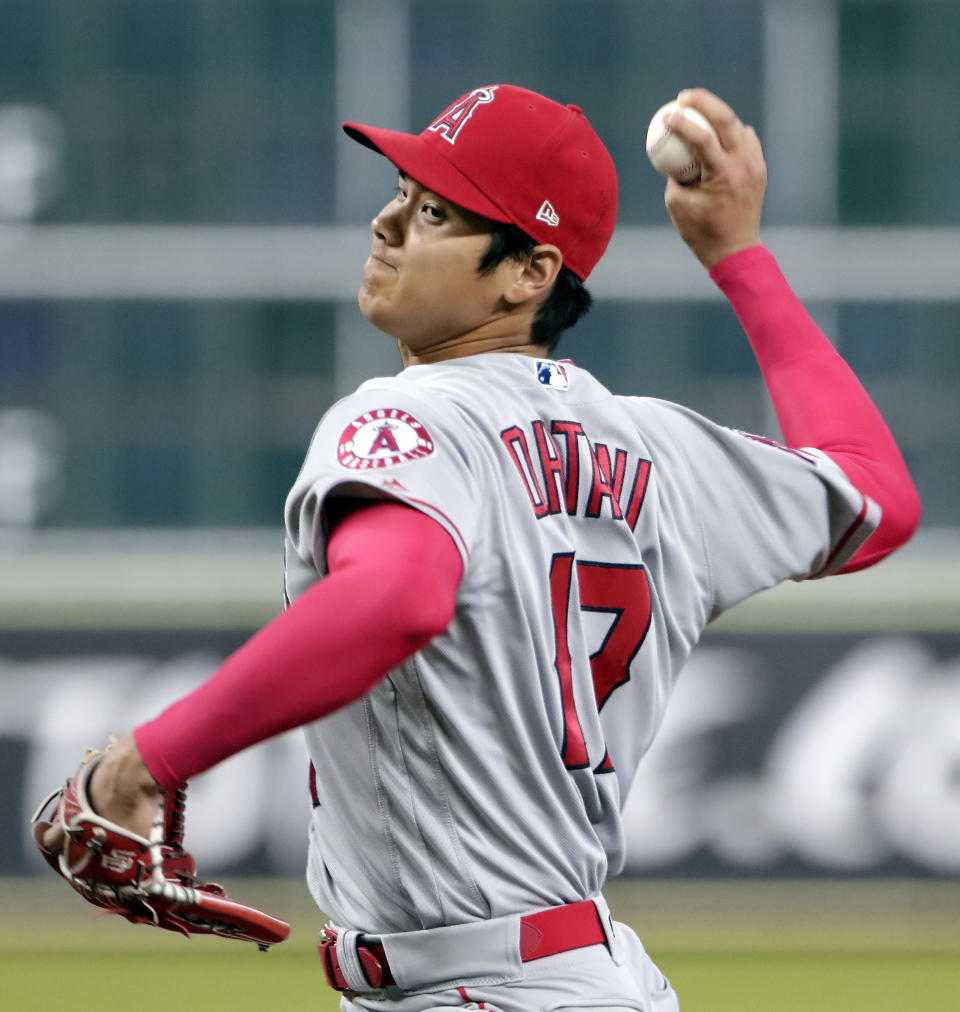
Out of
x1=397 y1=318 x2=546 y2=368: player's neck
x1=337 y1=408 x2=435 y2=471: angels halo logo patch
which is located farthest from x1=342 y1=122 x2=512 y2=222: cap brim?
x1=337 y1=408 x2=435 y2=471: angels halo logo patch

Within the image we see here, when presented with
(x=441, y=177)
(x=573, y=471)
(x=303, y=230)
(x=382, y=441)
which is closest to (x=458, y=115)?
(x=441, y=177)

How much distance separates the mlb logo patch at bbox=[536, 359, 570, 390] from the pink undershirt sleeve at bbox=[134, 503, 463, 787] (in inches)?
21.1

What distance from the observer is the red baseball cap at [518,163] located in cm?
222

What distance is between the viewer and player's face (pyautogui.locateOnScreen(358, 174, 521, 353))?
7.31 feet

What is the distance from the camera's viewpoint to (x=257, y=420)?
7637 millimetres

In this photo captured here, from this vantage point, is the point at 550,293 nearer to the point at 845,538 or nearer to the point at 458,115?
the point at 458,115

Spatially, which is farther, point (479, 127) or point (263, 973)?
point (263, 973)

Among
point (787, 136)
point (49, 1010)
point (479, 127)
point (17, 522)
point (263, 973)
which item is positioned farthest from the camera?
point (787, 136)

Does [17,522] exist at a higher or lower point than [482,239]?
lower

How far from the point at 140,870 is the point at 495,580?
0.52 metres

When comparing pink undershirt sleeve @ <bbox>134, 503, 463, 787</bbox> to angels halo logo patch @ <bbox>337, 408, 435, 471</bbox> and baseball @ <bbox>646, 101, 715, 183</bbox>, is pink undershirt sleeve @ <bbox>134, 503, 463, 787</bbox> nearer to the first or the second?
angels halo logo patch @ <bbox>337, 408, 435, 471</bbox>

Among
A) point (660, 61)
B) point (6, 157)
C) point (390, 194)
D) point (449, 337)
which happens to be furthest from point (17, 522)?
point (449, 337)

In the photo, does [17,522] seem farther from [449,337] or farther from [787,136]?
[449,337]

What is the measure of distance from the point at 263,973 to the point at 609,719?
4.67m
